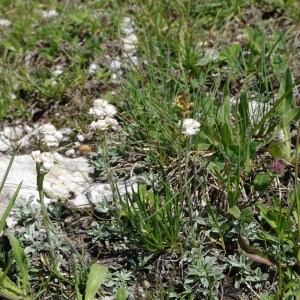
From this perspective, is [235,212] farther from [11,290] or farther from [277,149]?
[11,290]

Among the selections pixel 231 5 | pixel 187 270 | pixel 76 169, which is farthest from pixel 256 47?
pixel 187 270

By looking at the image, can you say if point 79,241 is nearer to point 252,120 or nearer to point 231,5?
point 252,120

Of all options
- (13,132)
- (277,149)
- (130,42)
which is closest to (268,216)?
(277,149)

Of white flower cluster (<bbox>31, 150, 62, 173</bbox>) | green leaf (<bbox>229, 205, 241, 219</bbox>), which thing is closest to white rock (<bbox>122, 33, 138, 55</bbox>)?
green leaf (<bbox>229, 205, 241, 219</bbox>)

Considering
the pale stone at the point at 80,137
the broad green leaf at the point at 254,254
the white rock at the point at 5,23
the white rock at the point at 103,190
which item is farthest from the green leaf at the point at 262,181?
the white rock at the point at 5,23

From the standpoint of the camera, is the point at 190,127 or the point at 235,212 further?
the point at 235,212

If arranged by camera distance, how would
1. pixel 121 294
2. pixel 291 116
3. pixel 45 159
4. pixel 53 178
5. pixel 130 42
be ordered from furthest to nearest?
pixel 130 42
pixel 53 178
pixel 291 116
pixel 121 294
pixel 45 159
